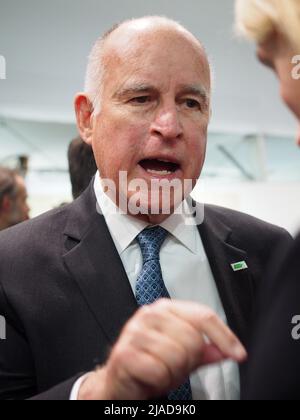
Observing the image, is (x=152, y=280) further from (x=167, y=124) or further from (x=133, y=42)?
A: (x=133, y=42)

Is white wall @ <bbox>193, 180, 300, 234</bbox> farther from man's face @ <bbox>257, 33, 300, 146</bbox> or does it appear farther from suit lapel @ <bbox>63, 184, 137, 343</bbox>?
man's face @ <bbox>257, 33, 300, 146</bbox>

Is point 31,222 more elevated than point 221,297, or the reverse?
point 31,222

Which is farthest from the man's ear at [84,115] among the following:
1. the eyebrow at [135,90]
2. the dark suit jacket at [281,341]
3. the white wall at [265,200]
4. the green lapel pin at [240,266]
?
the white wall at [265,200]

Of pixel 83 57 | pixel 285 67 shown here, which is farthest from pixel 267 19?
pixel 83 57

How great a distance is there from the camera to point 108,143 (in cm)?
75

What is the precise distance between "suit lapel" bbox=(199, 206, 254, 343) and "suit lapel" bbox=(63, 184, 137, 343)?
0.15 m

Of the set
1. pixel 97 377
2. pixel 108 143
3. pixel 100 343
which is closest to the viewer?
pixel 97 377

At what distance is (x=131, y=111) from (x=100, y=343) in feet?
1.15

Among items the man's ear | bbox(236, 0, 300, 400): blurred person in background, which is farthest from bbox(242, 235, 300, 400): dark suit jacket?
the man's ear

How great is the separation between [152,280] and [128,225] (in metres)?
0.11

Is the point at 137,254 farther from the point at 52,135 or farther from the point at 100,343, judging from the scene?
the point at 52,135

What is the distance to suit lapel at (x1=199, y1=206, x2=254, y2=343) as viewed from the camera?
683 millimetres
